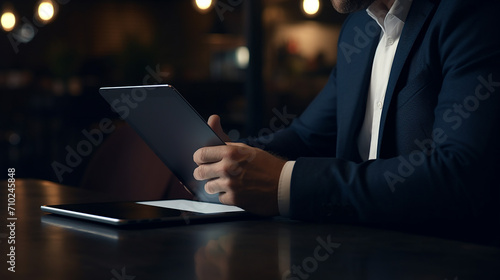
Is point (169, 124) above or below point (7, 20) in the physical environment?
below

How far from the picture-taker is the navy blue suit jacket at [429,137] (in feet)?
3.57

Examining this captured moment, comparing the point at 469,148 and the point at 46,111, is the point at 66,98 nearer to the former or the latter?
the point at 46,111

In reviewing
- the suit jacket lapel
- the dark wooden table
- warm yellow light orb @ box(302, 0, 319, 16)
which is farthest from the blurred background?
the dark wooden table

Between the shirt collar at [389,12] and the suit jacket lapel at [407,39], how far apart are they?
0.08 m

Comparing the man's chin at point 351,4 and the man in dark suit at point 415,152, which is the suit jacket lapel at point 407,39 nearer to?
the man in dark suit at point 415,152

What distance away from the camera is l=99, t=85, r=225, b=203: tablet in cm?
109

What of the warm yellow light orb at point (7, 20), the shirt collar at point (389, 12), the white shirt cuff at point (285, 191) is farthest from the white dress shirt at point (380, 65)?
the warm yellow light orb at point (7, 20)

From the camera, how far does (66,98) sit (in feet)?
20.9

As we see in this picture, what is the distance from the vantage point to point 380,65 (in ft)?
5.23

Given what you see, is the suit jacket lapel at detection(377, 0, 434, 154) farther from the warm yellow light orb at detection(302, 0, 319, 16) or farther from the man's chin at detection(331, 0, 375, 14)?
the warm yellow light orb at detection(302, 0, 319, 16)

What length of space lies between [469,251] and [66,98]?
599 centimetres

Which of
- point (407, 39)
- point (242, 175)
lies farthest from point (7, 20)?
point (242, 175)

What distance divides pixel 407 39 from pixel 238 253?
770 mm

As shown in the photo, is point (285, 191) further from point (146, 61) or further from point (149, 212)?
point (146, 61)
